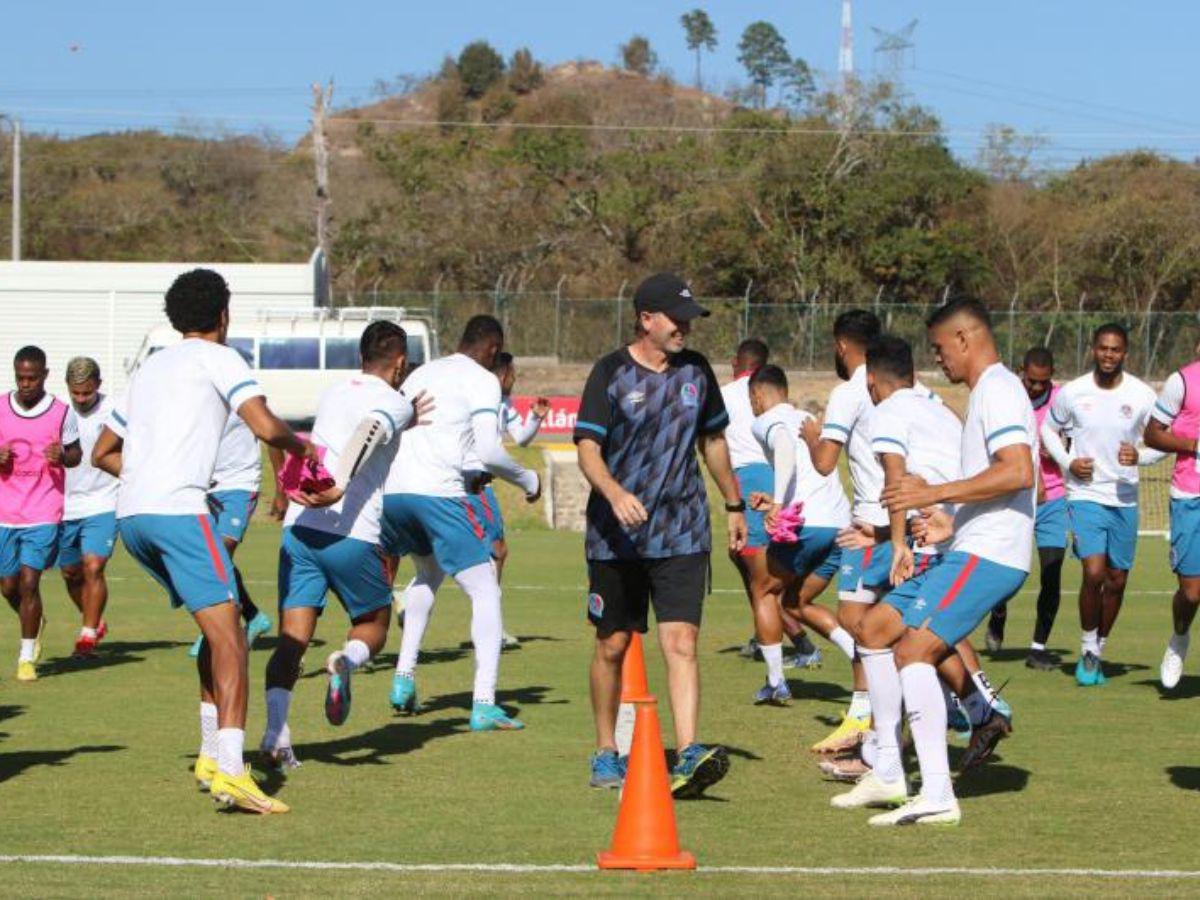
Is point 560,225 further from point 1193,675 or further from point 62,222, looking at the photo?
point 1193,675

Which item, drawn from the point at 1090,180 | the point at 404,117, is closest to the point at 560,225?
the point at 1090,180

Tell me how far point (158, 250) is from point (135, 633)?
64.8 m

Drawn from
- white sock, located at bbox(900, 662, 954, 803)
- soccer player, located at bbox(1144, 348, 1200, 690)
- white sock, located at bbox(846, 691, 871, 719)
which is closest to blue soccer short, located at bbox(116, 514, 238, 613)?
white sock, located at bbox(900, 662, 954, 803)

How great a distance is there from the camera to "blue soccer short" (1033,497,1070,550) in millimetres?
15250

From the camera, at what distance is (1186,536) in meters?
12.9

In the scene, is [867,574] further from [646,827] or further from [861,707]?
[646,827]

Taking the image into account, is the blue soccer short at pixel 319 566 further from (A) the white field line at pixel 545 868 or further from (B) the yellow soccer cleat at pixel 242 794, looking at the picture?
(A) the white field line at pixel 545 868

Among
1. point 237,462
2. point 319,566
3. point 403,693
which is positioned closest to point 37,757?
point 319,566

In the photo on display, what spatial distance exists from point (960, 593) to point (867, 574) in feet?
7.16

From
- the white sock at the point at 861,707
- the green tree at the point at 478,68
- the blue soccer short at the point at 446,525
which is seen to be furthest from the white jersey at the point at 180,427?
the green tree at the point at 478,68

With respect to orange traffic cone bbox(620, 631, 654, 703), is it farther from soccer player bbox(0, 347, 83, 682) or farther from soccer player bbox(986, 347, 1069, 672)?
soccer player bbox(986, 347, 1069, 672)

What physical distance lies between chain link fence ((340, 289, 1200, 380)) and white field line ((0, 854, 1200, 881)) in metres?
41.0

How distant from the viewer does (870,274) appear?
A: 59.8 m

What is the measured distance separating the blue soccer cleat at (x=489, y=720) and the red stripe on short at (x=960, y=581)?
138 inches
